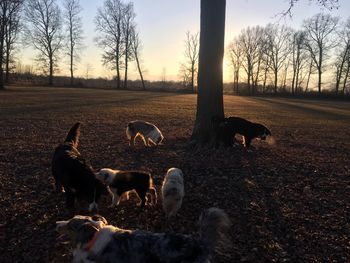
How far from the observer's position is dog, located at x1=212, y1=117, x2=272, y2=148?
12297 millimetres

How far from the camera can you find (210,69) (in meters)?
12.4

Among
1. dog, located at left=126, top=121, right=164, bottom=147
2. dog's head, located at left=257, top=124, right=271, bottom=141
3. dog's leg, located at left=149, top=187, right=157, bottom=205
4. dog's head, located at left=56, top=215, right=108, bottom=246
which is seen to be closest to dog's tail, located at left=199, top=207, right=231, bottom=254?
dog's head, located at left=56, top=215, right=108, bottom=246

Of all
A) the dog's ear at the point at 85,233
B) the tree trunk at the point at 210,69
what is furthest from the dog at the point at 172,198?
the tree trunk at the point at 210,69

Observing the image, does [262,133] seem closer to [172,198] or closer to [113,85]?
[172,198]

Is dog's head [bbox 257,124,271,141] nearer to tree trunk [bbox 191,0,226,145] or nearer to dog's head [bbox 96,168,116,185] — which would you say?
tree trunk [bbox 191,0,226,145]

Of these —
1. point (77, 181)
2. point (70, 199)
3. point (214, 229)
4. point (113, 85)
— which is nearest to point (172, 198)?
point (77, 181)

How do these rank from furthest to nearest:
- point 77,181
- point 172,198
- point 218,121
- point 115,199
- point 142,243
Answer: point 218,121 < point 115,199 < point 172,198 < point 77,181 < point 142,243

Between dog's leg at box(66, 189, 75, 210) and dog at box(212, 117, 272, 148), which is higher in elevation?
dog at box(212, 117, 272, 148)

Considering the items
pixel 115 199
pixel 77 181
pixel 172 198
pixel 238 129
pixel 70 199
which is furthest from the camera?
A: pixel 238 129

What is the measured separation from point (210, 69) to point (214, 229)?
877cm

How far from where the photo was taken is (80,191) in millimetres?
6453

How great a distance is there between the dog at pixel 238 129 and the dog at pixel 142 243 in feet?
26.4

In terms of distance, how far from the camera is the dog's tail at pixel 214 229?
4180 mm

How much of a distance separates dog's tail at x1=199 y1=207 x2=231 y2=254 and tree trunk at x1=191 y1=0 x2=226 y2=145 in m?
7.98
